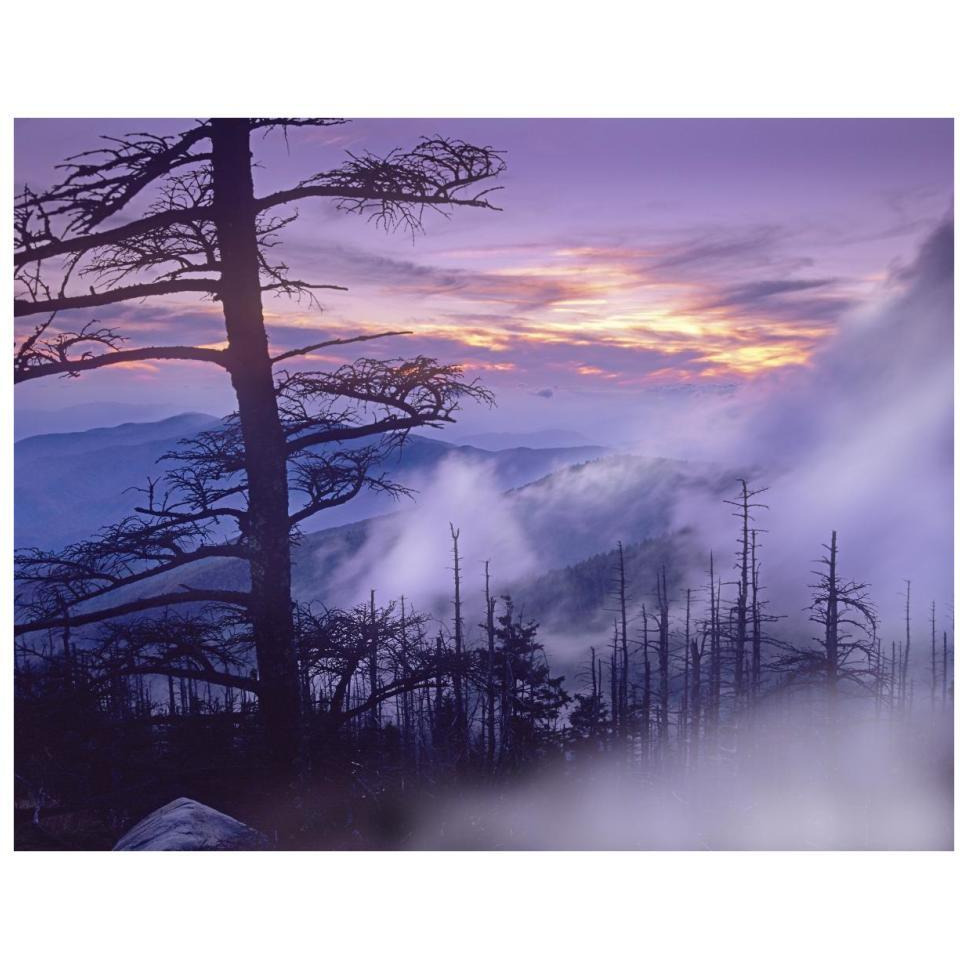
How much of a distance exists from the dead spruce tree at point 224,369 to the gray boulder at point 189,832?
1.74 feet

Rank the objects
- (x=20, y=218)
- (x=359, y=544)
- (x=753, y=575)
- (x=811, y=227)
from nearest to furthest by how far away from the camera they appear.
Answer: (x=20, y=218)
(x=811, y=227)
(x=753, y=575)
(x=359, y=544)

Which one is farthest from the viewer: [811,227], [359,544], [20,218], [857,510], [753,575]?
[359,544]

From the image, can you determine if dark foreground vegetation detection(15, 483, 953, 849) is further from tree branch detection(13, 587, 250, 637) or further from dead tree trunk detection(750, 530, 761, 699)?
dead tree trunk detection(750, 530, 761, 699)

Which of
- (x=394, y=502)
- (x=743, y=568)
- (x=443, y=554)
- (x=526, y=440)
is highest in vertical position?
(x=526, y=440)

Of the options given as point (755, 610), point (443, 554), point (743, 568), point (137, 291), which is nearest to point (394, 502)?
point (443, 554)

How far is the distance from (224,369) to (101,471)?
251 centimetres

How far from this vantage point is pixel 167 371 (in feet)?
16.7

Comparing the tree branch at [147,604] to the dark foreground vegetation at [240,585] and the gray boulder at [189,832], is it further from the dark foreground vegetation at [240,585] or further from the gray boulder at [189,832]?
the gray boulder at [189,832]

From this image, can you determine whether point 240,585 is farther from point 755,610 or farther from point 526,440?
point 755,610

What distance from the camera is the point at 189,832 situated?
4570mm

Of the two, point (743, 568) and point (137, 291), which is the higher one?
point (137, 291)
